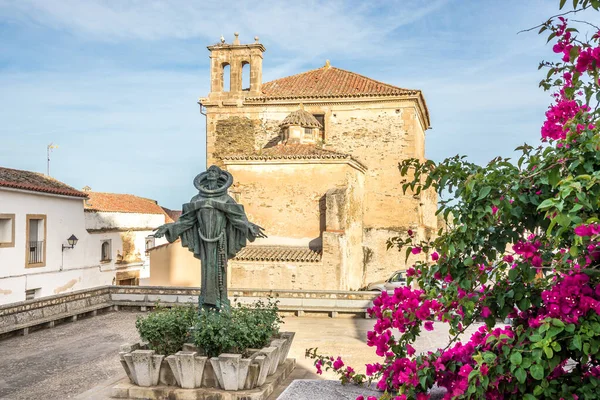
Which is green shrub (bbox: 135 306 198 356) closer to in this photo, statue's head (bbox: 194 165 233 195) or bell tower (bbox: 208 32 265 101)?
statue's head (bbox: 194 165 233 195)

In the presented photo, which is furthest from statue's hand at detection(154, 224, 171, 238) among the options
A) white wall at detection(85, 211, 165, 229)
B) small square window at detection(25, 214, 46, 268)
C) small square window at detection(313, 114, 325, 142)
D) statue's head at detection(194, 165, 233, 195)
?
small square window at detection(313, 114, 325, 142)

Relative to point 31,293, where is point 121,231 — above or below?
above

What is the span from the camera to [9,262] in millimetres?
19109

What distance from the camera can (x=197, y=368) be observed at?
692 centimetres

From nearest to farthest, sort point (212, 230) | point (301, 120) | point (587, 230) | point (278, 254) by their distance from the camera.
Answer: point (587, 230) → point (212, 230) → point (278, 254) → point (301, 120)

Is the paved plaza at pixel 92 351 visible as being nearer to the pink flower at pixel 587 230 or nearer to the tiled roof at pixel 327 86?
the pink flower at pixel 587 230

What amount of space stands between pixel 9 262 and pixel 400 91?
1797 cm

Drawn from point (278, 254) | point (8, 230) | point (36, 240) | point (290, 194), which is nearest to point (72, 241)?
point (36, 240)

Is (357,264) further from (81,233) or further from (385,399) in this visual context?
(385,399)

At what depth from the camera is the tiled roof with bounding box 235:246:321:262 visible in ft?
63.6

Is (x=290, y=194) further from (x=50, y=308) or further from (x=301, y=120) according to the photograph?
(x=50, y=308)

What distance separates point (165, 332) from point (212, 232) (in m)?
1.51

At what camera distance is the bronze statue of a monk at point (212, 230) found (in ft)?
25.9

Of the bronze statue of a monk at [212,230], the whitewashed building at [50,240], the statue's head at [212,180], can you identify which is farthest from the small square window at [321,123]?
the bronze statue of a monk at [212,230]
